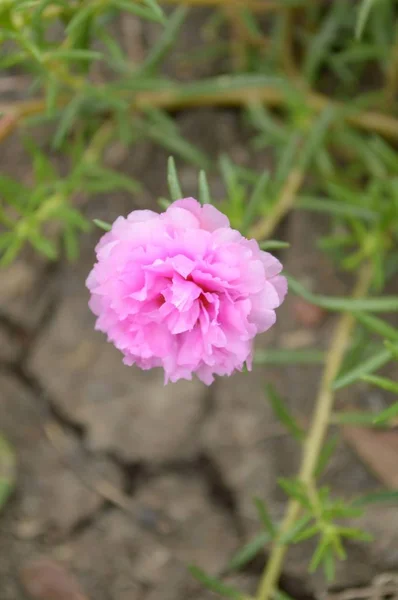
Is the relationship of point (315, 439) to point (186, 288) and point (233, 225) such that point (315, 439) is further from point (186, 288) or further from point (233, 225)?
point (186, 288)

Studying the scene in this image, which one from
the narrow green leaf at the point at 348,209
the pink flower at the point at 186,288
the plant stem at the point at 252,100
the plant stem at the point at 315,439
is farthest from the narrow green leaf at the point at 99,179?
the pink flower at the point at 186,288

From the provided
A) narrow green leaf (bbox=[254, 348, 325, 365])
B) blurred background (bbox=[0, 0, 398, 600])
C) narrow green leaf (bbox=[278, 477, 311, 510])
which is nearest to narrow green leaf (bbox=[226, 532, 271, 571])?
blurred background (bbox=[0, 0, 398, 600])

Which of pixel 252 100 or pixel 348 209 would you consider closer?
pixel 348 209

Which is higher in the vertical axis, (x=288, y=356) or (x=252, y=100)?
(x=252, y=100)

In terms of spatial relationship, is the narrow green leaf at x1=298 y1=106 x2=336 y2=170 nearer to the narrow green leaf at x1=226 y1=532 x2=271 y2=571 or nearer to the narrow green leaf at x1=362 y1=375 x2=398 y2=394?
the narrow green leaf at x1=362 y1=375 x2=398 y2=394

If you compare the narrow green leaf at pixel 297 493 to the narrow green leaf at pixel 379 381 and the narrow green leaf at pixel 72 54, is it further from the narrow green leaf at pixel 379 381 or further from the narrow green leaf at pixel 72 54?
the narrow green leaf at pixel 72 54

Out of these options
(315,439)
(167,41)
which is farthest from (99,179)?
(315,439)

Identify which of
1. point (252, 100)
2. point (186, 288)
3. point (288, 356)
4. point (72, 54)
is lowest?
point (186, 288)
